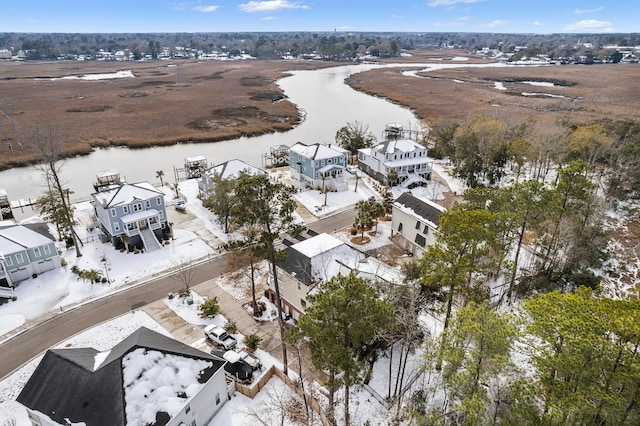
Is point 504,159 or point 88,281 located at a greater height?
point 504,159

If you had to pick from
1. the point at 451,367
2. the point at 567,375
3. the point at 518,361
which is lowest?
the point at 518,361

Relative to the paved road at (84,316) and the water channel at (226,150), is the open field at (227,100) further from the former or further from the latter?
the paved road at (84,316)

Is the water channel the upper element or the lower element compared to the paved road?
upper

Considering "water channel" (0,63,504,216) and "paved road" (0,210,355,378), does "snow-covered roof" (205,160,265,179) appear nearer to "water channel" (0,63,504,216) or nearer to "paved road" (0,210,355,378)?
"paved road" (0,210,355,378)

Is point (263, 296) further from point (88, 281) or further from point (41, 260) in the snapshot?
point (41, 260)

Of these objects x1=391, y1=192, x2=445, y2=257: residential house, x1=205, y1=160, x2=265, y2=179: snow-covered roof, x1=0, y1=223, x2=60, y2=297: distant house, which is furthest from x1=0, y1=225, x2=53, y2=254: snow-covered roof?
x1=391, y1=192, x2=445, y2=257: residential house

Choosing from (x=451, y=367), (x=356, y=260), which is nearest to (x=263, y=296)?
(x=356, y=260)

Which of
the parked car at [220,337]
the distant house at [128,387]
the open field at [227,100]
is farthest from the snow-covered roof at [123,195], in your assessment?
the open field at [227,100]
